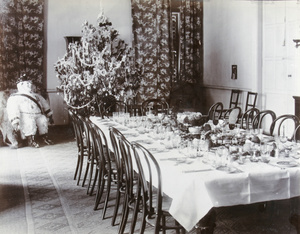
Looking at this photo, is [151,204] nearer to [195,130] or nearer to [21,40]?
[195,130]

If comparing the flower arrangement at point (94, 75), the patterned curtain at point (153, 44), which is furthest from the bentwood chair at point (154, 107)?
the patterned curtain at point (153, 44)

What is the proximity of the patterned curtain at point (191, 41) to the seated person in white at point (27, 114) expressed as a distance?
3906 mm

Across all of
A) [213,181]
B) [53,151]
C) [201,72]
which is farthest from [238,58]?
[213,181]

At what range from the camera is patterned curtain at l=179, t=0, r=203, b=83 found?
9.79 metres

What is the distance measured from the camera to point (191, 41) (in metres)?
9.95

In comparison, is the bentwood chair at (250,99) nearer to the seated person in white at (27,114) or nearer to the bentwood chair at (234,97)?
the bentwood chair at (234,97)

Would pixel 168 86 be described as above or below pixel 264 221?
above

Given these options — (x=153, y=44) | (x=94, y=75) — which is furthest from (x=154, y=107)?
(x=153, y=44)

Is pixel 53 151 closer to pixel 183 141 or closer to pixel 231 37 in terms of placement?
pixel 183 141

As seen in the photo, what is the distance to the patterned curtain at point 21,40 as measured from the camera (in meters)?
8.49

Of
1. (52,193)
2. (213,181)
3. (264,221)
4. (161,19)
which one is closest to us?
(213,181)

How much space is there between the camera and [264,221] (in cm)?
362

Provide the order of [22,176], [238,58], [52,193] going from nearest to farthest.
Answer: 1. [52,193]
2. [22,176]
3. [238,58]

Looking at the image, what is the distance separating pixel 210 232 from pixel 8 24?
7.32 metres
